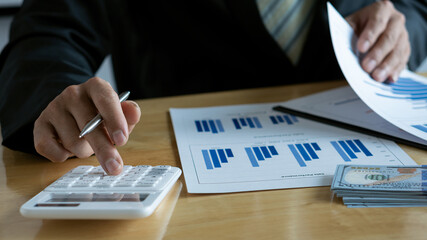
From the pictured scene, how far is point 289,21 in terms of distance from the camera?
106cm

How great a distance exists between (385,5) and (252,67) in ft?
1.20

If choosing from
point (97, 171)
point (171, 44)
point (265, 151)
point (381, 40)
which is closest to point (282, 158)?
point (265, 151)

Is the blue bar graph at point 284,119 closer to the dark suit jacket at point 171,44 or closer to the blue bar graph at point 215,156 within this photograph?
the blue bar graph at point 215,156

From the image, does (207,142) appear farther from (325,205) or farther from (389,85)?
(389,85)

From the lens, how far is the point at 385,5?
94 cm

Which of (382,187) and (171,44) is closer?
(382,187)

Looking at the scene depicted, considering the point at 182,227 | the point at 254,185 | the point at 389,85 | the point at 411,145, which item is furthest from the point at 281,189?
the point at 389,85

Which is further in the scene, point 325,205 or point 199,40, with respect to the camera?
point 199,40

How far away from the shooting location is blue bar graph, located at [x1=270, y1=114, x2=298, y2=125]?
74cm

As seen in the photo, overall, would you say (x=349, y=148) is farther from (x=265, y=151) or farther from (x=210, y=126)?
(x=210, y=126)

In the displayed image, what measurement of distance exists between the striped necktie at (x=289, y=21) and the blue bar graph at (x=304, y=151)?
1.56 ft

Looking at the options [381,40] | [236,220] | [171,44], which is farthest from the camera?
[171,44]

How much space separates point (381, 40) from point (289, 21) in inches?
9.7

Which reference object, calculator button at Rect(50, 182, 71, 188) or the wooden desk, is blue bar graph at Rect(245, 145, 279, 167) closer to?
the wooden desk
